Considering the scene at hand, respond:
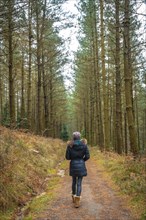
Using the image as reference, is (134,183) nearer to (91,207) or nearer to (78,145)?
(91,207)

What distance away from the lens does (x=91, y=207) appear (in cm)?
784

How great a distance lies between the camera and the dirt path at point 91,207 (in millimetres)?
7118

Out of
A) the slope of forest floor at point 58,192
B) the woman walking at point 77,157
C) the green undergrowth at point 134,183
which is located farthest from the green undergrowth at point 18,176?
the green undergrowth at point 134,183

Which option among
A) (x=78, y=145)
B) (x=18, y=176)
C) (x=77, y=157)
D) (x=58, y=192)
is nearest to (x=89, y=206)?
(x=77, y=157)

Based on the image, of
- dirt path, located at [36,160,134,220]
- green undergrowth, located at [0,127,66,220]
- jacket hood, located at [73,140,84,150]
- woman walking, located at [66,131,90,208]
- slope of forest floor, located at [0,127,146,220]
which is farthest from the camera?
jacket hood, located at [73,140,84,150]

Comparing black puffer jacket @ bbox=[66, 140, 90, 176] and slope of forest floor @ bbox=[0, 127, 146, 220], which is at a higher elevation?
black puffer jacket @ bbox=[66, 140, 90, 176]

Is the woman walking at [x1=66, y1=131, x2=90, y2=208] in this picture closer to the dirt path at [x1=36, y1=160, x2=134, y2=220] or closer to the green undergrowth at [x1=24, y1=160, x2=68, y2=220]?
the dirt path at [x1=36, y1=160, x2=134, y2=220]

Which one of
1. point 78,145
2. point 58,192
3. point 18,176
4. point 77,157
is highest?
point 78,145

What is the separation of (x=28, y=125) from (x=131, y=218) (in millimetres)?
15867

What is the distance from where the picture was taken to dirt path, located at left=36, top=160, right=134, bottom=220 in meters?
7.12

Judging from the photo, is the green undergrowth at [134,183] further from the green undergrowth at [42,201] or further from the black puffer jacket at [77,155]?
the green undergrowth at [42,201]

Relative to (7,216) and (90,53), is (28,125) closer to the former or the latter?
(90,53)

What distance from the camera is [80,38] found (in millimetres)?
28547

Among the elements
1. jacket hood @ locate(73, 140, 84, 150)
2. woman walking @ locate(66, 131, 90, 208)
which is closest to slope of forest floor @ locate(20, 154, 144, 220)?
woman walking @ locate(66, 131, 90, 208)
